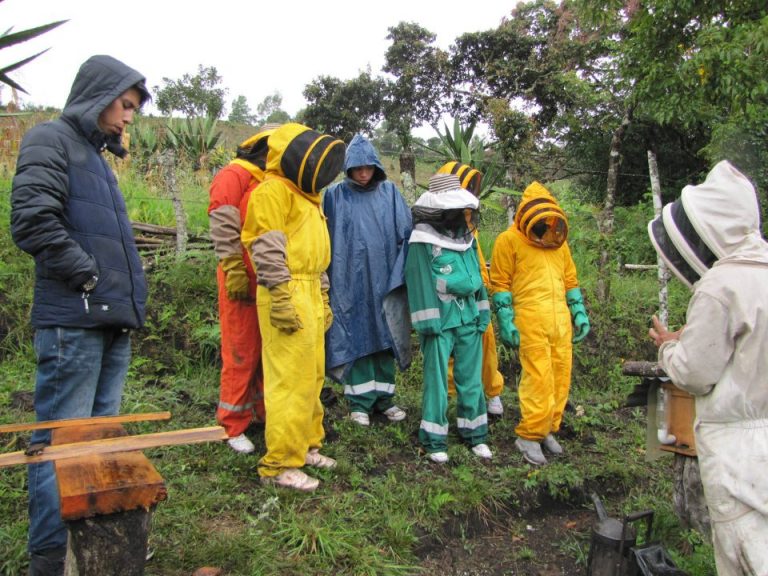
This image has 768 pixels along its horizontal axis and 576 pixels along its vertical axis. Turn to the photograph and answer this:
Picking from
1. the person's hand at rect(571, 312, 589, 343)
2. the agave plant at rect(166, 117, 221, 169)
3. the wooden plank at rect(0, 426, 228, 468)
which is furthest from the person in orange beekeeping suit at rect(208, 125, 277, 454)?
the agave plant at rect(166, 117, 221, 169)

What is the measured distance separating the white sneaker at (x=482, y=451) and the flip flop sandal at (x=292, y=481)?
3.94 feet

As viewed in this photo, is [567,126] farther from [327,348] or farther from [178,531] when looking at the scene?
[178,531]

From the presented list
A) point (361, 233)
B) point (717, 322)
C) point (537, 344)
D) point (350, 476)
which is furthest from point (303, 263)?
point (717, 322)

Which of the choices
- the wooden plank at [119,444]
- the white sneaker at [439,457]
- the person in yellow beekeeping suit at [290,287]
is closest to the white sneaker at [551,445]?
the white sneaker at [439,457]

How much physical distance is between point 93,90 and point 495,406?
140 inches

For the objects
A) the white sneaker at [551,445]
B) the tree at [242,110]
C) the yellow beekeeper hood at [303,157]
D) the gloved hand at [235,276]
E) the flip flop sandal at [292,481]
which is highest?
the tree at [242,110]

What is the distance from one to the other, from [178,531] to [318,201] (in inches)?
76.4

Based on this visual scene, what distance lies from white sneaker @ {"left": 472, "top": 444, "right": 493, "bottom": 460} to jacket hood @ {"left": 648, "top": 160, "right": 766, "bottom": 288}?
85.0 inches

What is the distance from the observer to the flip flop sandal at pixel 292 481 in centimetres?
342

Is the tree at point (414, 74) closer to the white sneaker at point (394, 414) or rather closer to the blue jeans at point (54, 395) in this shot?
the white sneaker at point (394, 414)

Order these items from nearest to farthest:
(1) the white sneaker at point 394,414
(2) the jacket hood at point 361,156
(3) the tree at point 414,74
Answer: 1. (2) the jacket hood at point 361,156
2. (1) the white sneaker at point 394,414
3. (3) the tree at point 414,74

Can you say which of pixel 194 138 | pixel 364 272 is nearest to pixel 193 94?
pixel 194 138

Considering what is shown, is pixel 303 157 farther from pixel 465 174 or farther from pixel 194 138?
pixel 194 138

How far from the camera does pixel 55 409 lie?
8.12ft
